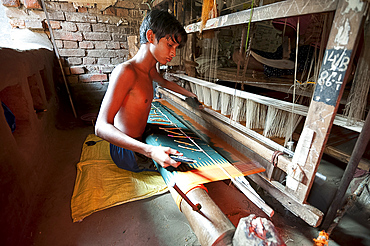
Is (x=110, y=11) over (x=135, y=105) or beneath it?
over

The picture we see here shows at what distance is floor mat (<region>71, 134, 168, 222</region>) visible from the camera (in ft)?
6.09

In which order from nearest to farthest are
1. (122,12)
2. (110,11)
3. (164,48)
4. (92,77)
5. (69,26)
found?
(164,48), (69,26), (110,11), (122,12), (92,77)

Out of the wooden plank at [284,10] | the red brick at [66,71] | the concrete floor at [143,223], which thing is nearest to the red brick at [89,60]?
the red brick at [66,71]

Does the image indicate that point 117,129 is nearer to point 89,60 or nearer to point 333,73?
point 333,73

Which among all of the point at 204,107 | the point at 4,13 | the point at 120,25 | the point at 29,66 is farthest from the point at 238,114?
the point at 4,13

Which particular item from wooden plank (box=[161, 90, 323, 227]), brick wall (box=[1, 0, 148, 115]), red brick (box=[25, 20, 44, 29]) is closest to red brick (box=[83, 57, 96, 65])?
brick wall (box=[1, 0, 148, 115])

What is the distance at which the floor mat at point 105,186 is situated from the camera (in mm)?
1857

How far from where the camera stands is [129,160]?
85.6 inches

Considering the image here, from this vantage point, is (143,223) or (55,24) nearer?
(143,223)

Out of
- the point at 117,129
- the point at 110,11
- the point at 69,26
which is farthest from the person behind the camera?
the point at 110,11

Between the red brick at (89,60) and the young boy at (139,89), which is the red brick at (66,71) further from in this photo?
the young boy at (139,89)

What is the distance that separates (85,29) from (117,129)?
4251 millimetres

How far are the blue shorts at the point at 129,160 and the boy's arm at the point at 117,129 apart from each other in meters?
0.73

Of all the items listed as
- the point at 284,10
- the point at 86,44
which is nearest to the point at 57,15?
the point at 86,44
